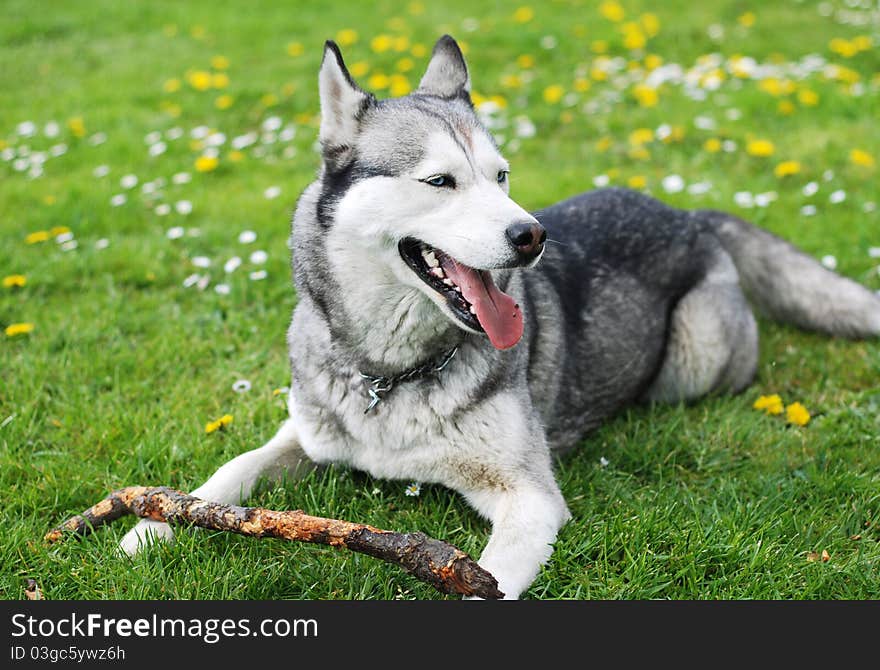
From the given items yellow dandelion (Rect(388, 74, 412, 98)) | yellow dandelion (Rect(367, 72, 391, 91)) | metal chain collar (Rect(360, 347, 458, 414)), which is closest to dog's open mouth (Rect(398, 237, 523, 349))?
metal chain collar (Rect(360, 347, 458, 414))

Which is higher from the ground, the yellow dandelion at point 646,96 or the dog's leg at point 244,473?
the dog's leg at point 244,473

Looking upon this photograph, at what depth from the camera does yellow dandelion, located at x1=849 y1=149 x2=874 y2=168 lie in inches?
258

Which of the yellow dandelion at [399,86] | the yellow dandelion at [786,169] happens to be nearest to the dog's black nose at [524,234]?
the yellow dandelion at [786,169]

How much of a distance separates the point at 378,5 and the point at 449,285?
28.5ft

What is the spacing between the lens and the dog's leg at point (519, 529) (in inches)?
114

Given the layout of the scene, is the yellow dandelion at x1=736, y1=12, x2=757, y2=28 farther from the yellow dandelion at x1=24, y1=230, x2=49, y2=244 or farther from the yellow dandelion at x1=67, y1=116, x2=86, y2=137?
the yellow dandelion at x1=24, y1=230, x2=49, y2=244

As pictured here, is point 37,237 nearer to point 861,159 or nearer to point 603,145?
point 603,145

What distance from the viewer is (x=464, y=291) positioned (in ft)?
10.0

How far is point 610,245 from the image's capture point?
4211 millimetres

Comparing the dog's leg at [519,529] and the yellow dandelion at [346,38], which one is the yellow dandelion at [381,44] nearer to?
the yellow dandelion at [346,38]

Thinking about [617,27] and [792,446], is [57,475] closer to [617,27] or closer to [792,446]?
[792,446]

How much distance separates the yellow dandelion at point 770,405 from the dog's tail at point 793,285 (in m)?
0.82

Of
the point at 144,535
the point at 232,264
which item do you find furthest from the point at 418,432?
the point at 232,264
